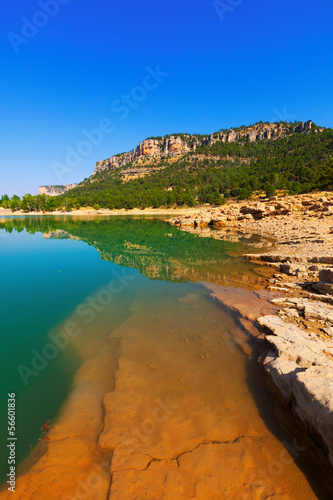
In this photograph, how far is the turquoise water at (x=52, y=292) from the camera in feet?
14.0

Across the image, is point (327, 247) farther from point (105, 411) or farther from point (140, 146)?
point (140, 146)

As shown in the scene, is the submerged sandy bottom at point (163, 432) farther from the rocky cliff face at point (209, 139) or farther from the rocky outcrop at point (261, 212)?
the rocky cliff face at point (209, 139)

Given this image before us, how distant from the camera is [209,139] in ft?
546

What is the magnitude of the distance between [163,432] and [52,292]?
8.17 meters

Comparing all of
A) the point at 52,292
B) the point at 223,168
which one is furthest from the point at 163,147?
the point at 52,292

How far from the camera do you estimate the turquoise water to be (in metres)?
4.28

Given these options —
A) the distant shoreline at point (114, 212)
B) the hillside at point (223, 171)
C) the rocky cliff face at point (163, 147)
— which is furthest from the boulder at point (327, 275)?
the rocky cliff face at point (163, 147)

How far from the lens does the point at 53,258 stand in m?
16.6

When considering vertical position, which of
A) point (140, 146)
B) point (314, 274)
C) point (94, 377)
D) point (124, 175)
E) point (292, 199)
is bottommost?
point (94, 377)

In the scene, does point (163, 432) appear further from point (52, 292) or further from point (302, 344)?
point (52, 292)

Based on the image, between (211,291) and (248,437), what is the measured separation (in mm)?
6414

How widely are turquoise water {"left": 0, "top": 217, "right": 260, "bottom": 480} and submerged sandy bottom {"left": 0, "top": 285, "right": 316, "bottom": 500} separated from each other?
0.49 meters

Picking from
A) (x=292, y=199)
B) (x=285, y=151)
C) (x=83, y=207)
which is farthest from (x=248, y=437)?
(x=285, y=151)

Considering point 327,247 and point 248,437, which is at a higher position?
point 327,247
